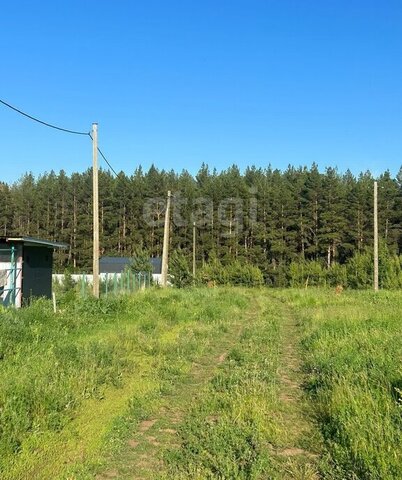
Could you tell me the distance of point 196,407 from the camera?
20.0 feet

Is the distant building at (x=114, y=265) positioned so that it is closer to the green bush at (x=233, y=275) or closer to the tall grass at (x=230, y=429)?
the green bush at (x=233, y=275)

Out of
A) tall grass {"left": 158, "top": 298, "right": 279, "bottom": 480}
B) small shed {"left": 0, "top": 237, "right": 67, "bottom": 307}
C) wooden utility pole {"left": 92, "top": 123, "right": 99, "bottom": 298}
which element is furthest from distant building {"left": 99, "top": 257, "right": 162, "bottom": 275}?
tall grass {"left": 158, "top": 298, "right": 279, "bottom": 480}

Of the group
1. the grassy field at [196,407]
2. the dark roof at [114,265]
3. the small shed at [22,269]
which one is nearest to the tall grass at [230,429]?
the grassy field at [196,407]

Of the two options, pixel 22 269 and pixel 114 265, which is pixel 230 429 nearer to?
pixel 22 269

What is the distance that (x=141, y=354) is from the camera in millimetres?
9742

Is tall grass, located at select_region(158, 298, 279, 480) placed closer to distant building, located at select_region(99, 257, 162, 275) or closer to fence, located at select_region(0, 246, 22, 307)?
fence, located at select_region(0, 246, 22, 307)

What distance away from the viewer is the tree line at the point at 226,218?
57719mm

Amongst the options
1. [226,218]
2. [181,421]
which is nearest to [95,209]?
[181,421]

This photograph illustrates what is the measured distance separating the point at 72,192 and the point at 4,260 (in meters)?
54.6

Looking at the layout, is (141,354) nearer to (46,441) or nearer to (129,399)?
(129,399)

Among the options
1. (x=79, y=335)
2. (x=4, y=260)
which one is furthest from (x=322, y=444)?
(x=4, y=260)

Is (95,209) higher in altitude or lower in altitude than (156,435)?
higher

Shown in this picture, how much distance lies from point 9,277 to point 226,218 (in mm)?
46884

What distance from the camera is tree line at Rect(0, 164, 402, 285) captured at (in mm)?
57719
